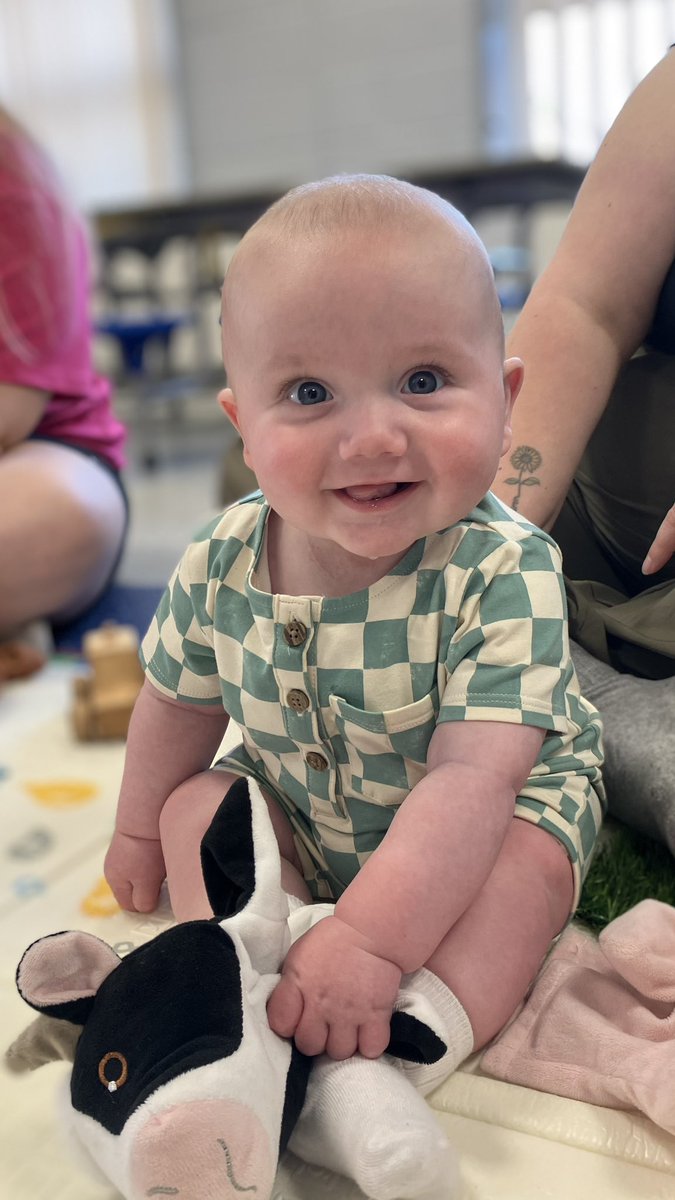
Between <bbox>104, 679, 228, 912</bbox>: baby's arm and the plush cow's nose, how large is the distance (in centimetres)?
26

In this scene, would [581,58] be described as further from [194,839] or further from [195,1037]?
[195,1037]

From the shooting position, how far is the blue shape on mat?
128cm

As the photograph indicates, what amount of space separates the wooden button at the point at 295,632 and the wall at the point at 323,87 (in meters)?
3.74

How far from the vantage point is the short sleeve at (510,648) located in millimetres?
514

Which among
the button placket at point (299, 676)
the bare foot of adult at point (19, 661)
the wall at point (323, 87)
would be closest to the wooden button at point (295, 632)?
the button placket at point (299, 676)

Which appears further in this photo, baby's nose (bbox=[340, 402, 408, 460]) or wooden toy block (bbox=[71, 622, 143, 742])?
wooden toy block (bbox=[71, 622, 143, 742])

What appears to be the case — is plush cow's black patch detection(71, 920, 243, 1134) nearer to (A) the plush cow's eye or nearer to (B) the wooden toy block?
(A) the plush cow's eye

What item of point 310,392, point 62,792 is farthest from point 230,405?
point 62,792

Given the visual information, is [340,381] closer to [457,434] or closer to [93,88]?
[457,434]

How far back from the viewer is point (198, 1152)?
40 centimetres

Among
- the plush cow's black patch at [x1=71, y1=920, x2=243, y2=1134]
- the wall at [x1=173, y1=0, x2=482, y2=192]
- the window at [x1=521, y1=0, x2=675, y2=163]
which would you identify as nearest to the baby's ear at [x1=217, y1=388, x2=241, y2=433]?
the plush cow's black patch at [x1=71, y1=920, x2=243, y2=1134]

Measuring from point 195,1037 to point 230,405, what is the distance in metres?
0.30

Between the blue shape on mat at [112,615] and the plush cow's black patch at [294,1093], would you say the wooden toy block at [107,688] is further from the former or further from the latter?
the plush cow's black patch at [294,1093]

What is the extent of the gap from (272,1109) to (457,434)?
0.93 ft
